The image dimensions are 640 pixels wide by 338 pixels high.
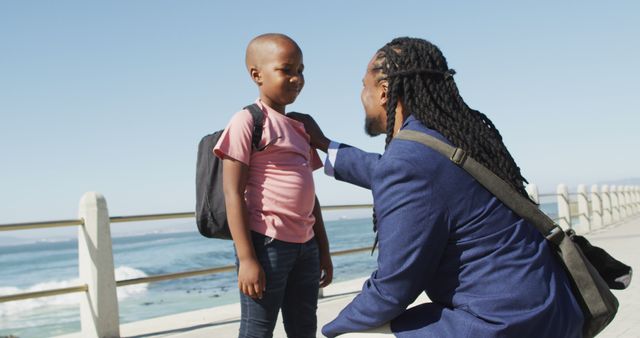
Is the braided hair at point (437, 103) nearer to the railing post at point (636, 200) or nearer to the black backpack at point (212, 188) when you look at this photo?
the black backpack at point (212, 188)

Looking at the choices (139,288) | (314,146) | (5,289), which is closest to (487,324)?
(314,146)

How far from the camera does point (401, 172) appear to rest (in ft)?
5.68

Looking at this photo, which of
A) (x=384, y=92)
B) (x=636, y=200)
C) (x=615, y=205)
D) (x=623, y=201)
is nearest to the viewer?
(x=384, y=92)

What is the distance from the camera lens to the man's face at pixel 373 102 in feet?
6.62

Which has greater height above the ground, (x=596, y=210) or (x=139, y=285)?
(x=596, y=210)

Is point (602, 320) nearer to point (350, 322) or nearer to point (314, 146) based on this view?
point (350, 322)

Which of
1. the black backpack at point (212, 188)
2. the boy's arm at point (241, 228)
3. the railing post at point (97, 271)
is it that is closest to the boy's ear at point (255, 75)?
the black backpack at point (212, 188)

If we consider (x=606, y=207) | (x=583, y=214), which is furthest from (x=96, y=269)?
(x=606, y=207)

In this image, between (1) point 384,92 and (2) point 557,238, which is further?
(1) point 384,92

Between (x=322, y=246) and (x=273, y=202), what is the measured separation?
15.8 inches

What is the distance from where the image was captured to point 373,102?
2.04 meters

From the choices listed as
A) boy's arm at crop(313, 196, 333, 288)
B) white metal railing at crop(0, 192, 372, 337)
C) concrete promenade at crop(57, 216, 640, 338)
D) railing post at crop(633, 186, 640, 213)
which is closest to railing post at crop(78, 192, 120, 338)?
white metal railing at crop(0, 192, 372, 337)

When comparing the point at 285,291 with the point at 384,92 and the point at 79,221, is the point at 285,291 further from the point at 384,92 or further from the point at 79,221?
the point at 79,221

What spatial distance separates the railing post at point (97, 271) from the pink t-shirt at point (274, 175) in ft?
10.6
